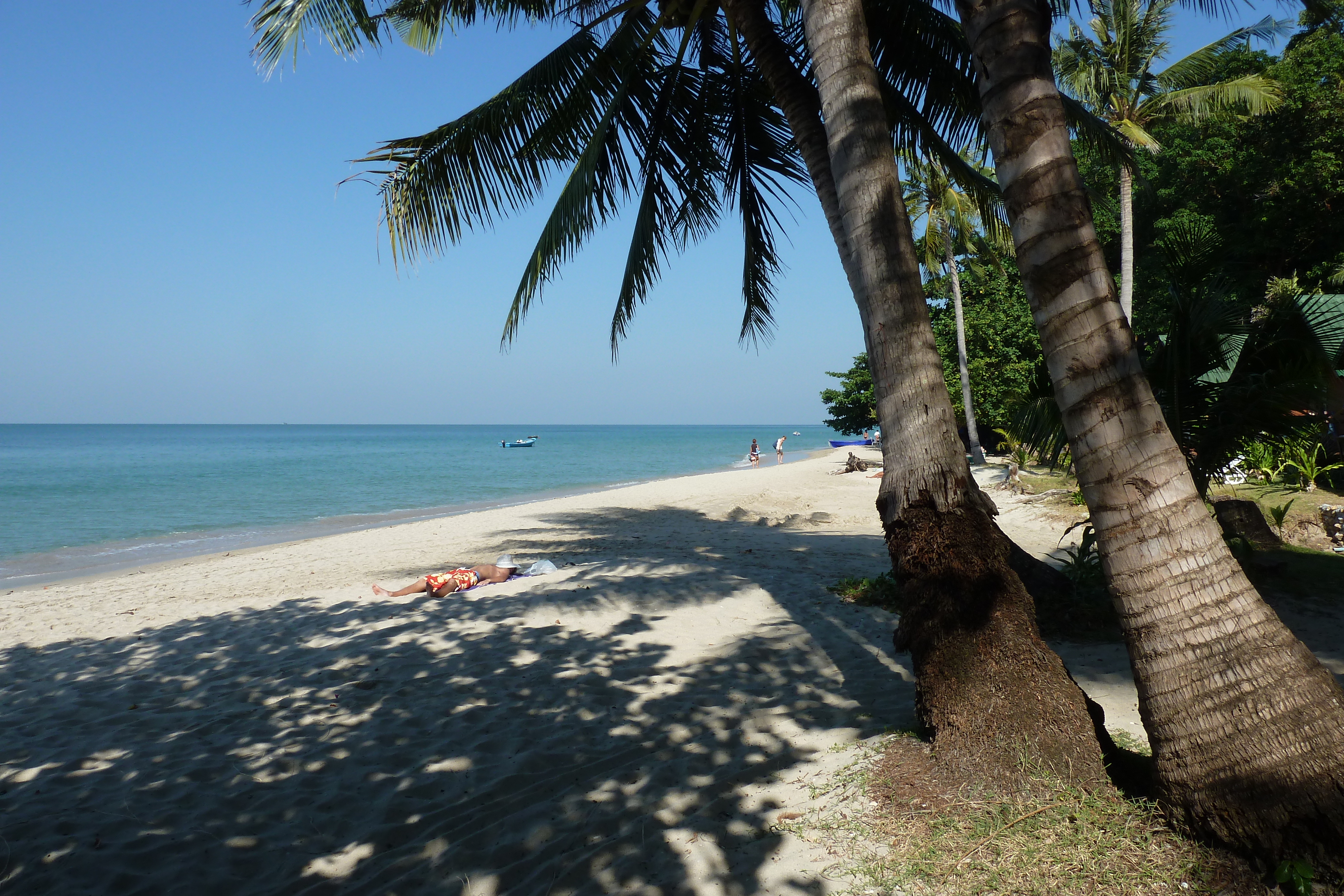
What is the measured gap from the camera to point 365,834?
342cm

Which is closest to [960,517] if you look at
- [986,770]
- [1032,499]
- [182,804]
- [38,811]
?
[986,770]

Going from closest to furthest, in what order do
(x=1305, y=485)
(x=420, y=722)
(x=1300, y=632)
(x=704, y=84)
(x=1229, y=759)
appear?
1. (x=1229, y=759)
2. (x=420, y=722)
3. (x=1300, y=632)
4. (x=704, y=84)
5. (x=1305, y=485)

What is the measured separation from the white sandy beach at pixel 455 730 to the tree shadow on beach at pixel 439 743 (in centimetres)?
2

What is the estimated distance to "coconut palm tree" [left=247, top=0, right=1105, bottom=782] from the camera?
3.22m

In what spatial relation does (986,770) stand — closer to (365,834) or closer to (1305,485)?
(365,834)

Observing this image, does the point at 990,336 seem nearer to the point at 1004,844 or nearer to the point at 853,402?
the point at 853,402

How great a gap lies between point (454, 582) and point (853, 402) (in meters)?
22.5

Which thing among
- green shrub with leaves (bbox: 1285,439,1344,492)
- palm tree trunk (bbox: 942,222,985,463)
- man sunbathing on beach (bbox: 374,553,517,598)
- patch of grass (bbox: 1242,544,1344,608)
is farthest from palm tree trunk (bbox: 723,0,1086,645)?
palm tree trunk (bbox: 942,222,985,463)

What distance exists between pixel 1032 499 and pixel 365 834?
13244 millimetres

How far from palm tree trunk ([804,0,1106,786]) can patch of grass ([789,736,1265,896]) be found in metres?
0.22

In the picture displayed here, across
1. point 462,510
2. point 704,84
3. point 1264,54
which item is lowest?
point 462,510

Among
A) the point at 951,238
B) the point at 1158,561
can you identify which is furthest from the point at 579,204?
the point at 951,238

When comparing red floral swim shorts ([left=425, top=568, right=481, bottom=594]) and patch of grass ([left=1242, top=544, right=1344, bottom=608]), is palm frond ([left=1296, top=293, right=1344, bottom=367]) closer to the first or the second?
patch of grass ([left=1242, top=544, right=1344, bottom=608])

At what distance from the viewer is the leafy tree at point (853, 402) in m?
27.8
